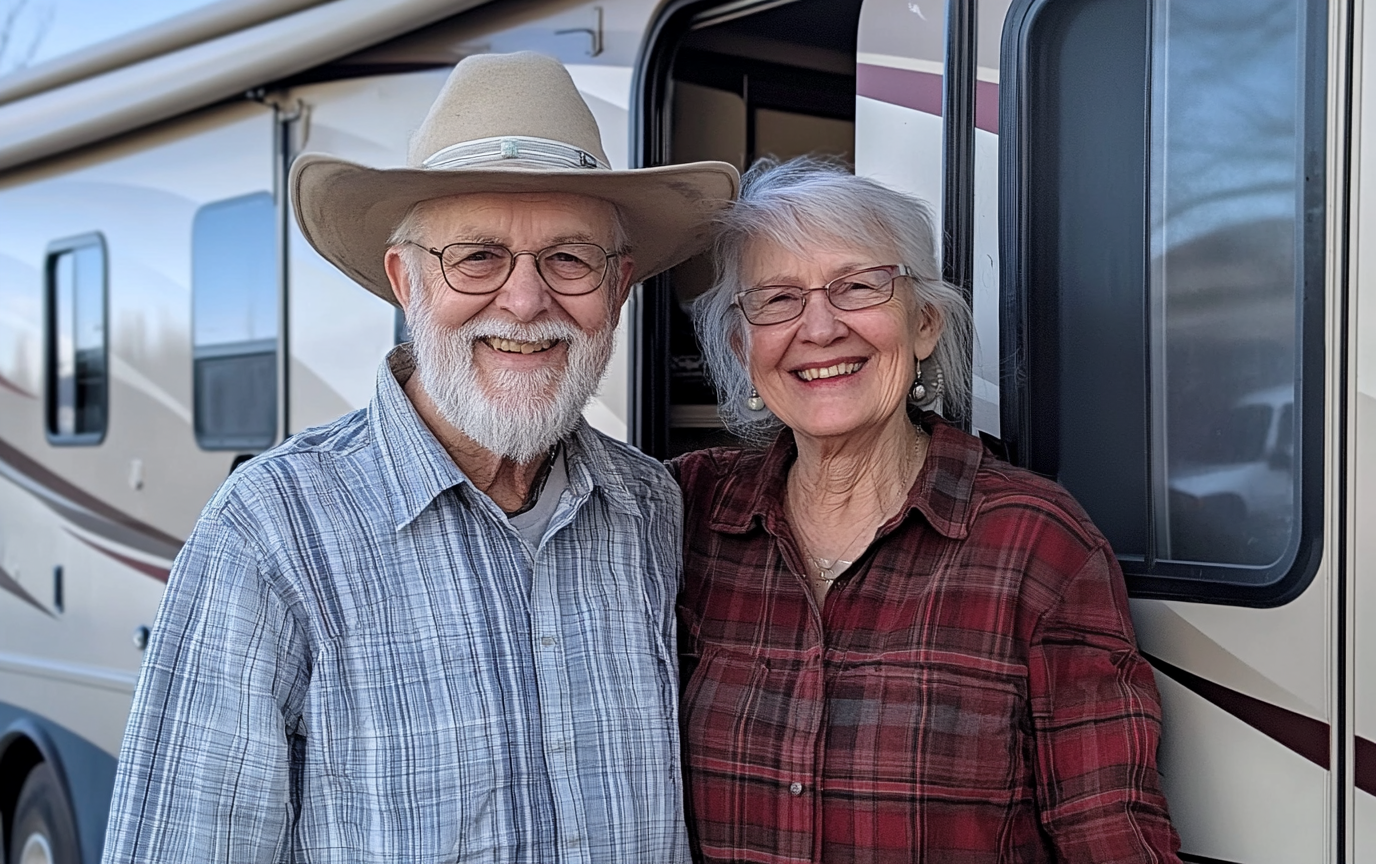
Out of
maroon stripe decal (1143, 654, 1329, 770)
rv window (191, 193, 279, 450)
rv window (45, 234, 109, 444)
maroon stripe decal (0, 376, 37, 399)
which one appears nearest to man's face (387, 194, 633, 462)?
maroon stripe decal (1143, 654, 1329, 770)

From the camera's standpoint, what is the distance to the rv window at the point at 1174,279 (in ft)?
5.98

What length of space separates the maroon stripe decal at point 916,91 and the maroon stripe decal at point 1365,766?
1087 mm

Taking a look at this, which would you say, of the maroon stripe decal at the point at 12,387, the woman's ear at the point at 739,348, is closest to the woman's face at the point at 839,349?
the woman's ear at the point at 739,348

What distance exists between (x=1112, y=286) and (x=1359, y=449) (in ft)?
1.57

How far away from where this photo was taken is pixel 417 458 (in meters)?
1.93

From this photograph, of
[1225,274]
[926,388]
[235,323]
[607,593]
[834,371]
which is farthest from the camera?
[235,323]

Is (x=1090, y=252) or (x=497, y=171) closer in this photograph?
(x=497, y=171)

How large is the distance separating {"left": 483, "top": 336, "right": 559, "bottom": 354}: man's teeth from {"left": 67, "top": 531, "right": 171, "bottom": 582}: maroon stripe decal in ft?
7.98

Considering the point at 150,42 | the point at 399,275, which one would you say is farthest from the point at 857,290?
the point at 150,42

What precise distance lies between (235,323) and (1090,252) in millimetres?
2716

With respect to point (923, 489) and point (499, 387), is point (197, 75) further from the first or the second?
point (923, 489)

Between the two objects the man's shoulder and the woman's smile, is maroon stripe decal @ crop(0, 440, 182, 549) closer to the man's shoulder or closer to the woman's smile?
the man's shoulder

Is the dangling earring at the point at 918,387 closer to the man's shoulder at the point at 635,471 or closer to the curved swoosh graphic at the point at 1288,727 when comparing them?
the man's shoulder at the point at 635,471

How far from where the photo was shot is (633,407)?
2.90 meters
